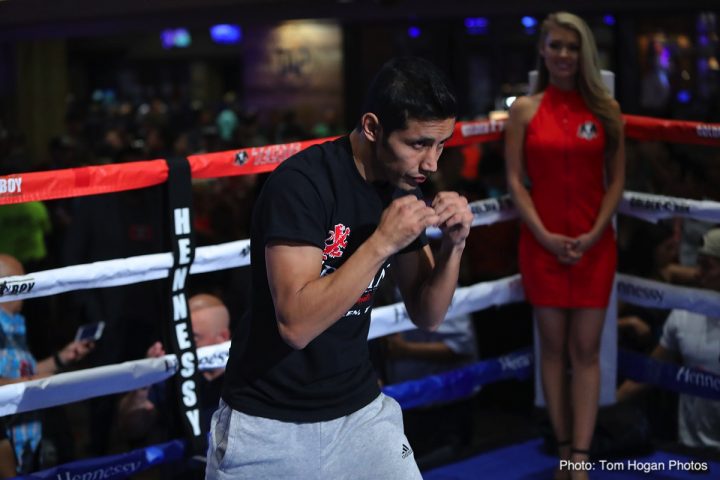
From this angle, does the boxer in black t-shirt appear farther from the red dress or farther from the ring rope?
the red dress

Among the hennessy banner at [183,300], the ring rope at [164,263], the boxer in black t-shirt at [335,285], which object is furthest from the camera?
the hennessy banner at [183,300]

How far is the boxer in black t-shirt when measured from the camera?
231cm

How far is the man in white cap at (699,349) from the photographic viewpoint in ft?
14.5

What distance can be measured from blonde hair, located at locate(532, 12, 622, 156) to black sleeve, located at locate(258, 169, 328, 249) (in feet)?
6.77

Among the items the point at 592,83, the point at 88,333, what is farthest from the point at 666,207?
the point at 88,333

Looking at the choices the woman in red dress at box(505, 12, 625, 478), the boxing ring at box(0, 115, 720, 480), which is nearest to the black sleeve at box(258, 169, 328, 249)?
the boxing ring at box(0, 115, 720, 480)

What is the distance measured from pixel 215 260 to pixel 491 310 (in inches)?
82.7

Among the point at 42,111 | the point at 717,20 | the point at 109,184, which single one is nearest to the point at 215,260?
the point at 109,184

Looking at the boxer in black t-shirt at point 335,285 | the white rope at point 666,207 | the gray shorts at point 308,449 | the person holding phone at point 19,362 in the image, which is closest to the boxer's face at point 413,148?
the boxer in black t-shirt at point 335,285

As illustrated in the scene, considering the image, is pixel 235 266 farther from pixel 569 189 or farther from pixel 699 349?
pixel 699 349

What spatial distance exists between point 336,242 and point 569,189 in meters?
1.96

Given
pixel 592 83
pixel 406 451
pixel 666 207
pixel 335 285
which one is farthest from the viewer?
pixel 666 207

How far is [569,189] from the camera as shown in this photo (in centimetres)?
418

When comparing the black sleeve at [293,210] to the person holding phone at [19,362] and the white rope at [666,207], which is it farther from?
the white rope at [666,207]
